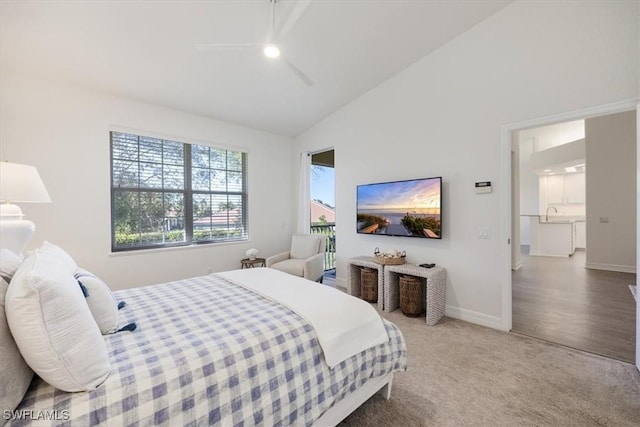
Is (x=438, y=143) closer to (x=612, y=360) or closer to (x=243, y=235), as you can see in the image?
(x=612, y=360)

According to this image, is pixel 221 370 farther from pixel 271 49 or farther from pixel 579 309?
pixel 579 309

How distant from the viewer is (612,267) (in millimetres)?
5273

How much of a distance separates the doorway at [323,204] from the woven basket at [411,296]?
7.48ft

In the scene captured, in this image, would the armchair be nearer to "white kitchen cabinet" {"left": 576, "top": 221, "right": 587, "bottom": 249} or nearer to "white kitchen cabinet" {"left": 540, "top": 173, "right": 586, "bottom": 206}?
"white kitchen cabinet" {"left": 576, "top": 221, "right": 587, "bottom": 249}

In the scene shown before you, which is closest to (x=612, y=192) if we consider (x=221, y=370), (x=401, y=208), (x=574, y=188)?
(x=574, y=188)

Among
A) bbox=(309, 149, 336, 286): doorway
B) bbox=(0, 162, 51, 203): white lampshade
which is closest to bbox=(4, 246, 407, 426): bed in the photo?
bbox=(0, 162, 51, 203): white lampshade

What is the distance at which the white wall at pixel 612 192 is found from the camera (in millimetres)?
5078

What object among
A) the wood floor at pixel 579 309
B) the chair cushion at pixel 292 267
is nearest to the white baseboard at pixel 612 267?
the wood floor at pixel 579 309

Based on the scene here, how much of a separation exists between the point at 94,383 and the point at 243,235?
3.94 m

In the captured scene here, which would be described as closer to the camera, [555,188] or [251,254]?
[251,254]

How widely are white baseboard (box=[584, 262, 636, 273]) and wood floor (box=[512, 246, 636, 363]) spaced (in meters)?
0.24

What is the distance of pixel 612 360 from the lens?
7.44 feet

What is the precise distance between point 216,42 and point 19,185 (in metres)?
2.16

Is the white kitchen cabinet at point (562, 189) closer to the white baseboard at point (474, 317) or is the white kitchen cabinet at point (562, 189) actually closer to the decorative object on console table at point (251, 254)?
the white baseboard at point (474, 317)
